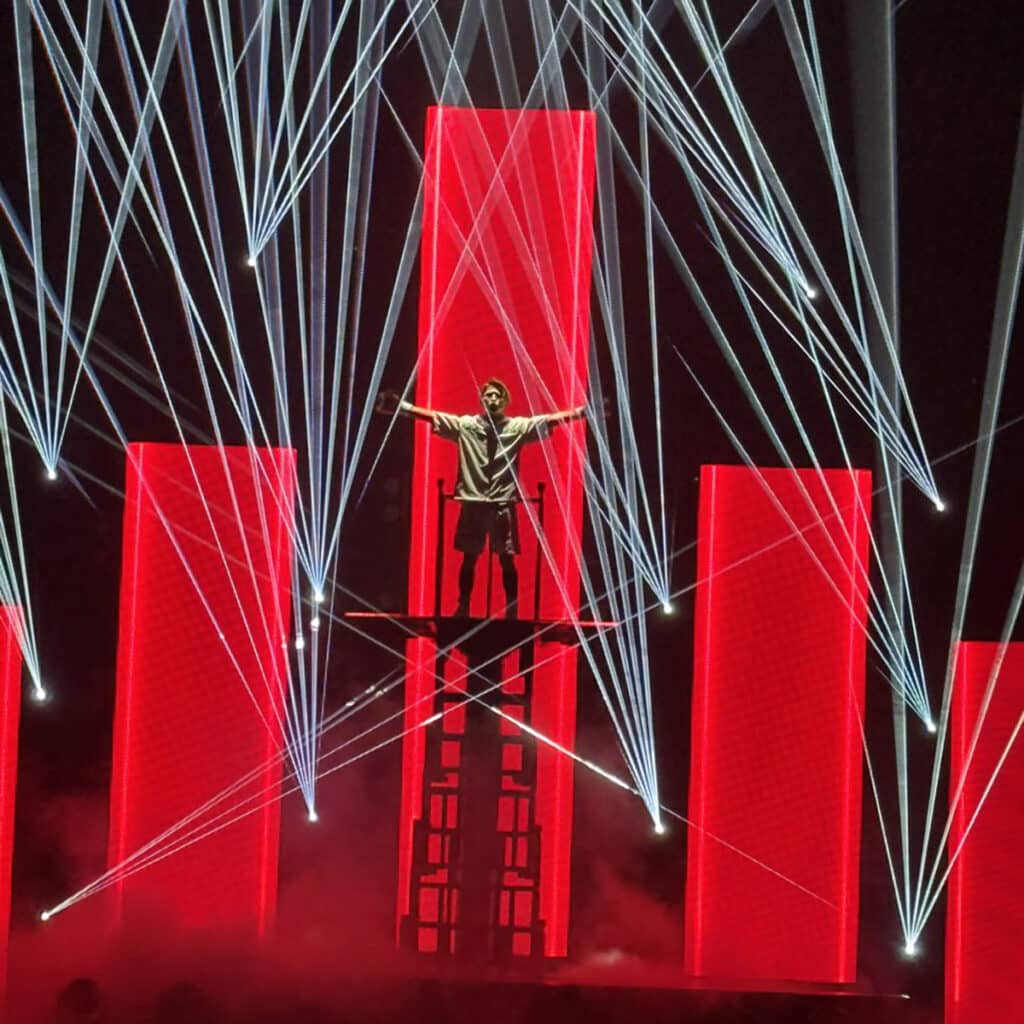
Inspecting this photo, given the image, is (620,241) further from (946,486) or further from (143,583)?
(143,583)

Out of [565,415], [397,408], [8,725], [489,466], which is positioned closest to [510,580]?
[489,466]

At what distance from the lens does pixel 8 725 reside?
7293mm

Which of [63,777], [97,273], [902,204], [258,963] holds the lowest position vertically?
[258,963]

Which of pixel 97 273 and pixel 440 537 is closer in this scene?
pixel 440 537

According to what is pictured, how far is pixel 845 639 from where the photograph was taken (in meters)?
7.27

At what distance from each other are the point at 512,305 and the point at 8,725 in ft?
10.2

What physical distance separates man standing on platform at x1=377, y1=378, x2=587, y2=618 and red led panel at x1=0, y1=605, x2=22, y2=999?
2201mm

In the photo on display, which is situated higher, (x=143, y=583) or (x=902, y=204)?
(x=902, y=204)

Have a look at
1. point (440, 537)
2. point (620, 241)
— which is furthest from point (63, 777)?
point (620, 241)

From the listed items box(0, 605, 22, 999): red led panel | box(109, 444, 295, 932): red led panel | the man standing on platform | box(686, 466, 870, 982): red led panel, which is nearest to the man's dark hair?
the man standing on platform

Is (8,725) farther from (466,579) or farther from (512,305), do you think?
(512,305)

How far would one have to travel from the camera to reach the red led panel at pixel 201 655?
23.6ft

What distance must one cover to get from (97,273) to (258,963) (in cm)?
329

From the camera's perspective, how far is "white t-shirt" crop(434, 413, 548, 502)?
677 centimetres
